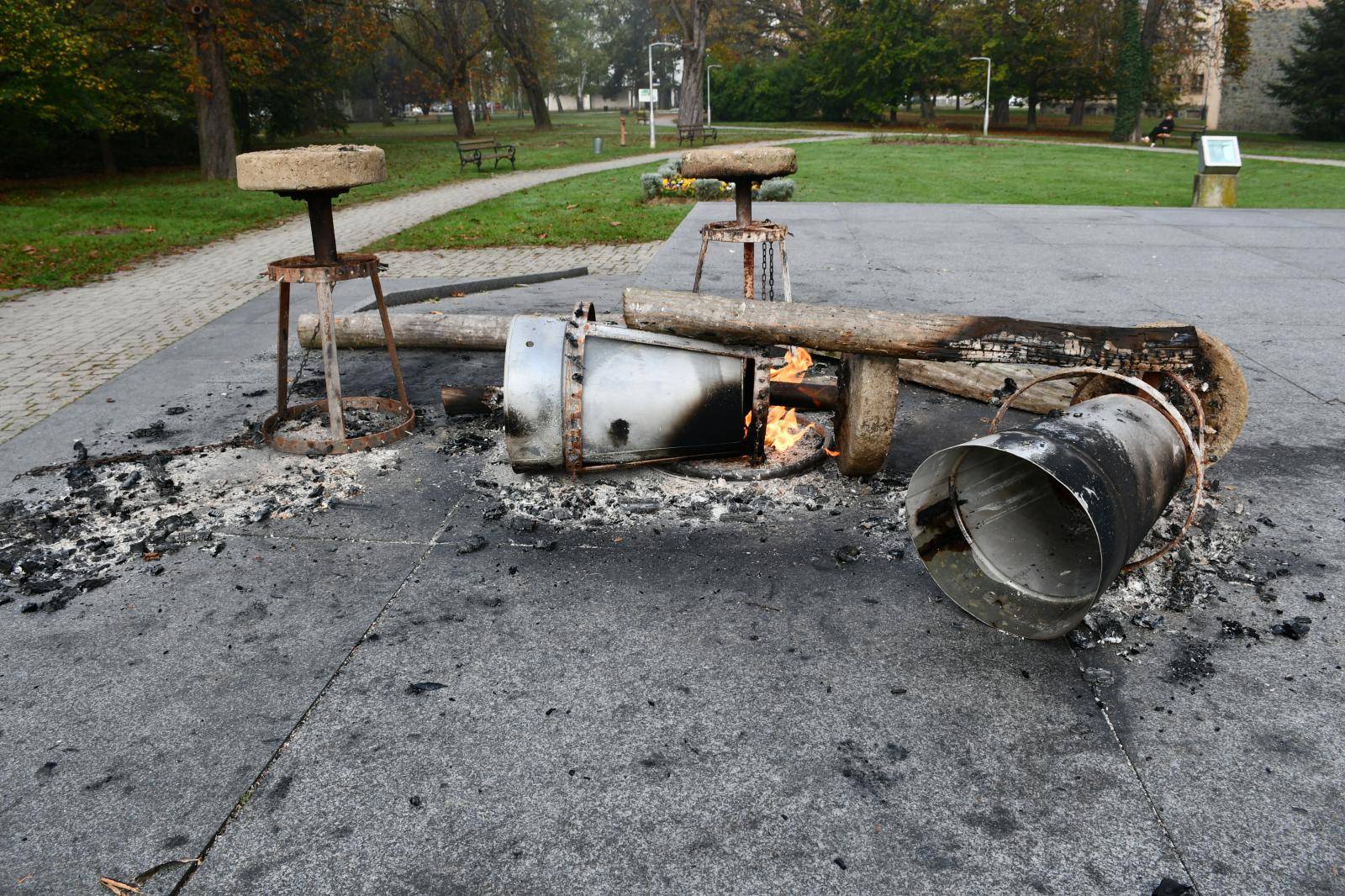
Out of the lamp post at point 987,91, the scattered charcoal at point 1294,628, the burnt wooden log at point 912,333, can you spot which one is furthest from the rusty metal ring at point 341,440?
the lamp post at point 987,91

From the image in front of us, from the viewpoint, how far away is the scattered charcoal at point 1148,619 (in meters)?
3.42

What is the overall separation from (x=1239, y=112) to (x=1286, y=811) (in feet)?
182

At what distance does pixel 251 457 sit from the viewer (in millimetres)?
5191

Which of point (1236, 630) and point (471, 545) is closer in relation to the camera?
point (1236, 630)

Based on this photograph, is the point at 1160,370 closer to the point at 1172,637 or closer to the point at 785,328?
the point at 1172,637

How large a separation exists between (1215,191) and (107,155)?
2855 cm

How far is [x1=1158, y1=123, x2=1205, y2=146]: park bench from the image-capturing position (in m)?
36.2

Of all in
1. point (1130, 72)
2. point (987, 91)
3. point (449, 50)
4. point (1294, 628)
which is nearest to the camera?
point (1294, 628)

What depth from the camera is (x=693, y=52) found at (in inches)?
1670

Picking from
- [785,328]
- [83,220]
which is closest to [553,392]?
[785,328]

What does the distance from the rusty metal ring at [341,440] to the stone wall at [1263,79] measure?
5238cm

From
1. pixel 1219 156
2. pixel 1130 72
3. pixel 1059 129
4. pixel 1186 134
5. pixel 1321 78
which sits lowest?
pixel 1219 156

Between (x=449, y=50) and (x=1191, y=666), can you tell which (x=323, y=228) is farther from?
(x=449, y=50)

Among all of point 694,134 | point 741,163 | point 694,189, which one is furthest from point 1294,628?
point 694,134
